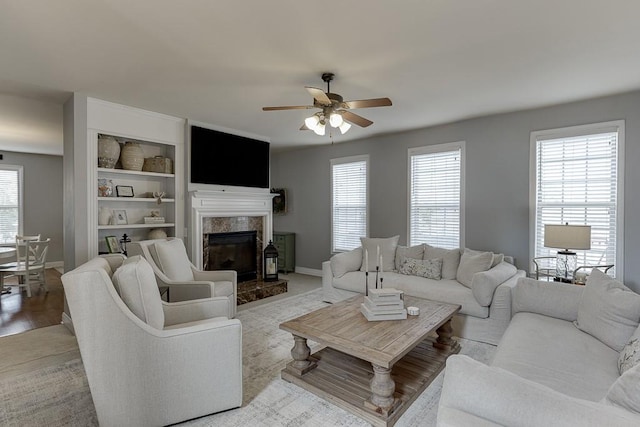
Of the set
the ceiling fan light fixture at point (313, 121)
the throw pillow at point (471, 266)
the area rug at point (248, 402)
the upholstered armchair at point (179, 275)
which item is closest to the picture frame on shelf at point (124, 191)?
the upholstered armchair at point (179, 275)

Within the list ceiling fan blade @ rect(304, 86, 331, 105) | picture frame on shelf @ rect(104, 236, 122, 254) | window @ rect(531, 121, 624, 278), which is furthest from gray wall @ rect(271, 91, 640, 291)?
picture frame on shelf @ rect(104, 236, 122, 254)

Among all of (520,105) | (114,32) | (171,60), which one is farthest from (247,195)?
(520,105)

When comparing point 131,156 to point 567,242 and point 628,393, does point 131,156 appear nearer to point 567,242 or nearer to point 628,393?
point 628,393

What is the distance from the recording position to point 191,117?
452 cm

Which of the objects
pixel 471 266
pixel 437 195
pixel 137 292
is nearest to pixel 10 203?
pixel 137 292

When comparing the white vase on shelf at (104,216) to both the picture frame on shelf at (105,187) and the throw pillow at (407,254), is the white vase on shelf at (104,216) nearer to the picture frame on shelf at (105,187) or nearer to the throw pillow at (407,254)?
the picture frame on shelf at (105,187)

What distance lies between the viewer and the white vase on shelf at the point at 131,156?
423cm

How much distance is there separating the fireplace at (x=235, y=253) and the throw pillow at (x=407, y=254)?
8.36ft

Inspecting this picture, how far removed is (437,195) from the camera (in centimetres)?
507

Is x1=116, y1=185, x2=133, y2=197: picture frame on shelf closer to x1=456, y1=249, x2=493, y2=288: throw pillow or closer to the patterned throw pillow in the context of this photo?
the patterned throw pillow

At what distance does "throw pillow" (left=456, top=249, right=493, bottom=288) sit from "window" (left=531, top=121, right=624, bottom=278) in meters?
0.93

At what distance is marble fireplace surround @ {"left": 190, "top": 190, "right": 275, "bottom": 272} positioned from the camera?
469cm

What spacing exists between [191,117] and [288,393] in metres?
3.73

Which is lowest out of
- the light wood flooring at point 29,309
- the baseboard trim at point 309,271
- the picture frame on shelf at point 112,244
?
the light wood flooring at point 29,309
